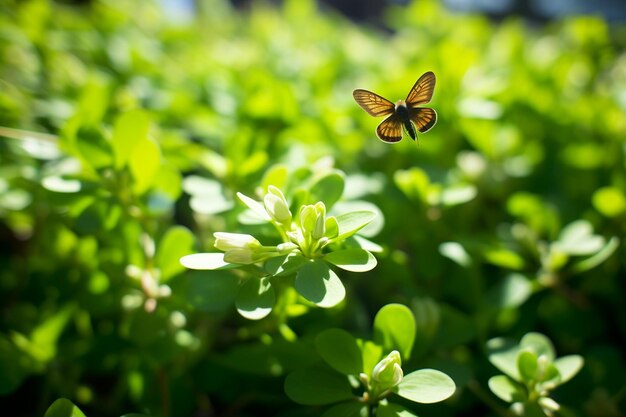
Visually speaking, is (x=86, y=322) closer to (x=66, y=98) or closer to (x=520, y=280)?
(x=66, y=98)

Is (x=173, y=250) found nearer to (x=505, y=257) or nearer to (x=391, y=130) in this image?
(x=391, y=130)

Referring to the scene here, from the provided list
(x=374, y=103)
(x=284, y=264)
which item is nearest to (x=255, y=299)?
(x=284, y=264)

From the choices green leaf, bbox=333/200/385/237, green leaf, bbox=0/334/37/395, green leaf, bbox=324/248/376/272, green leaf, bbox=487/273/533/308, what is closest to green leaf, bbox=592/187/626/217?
green leaf, bbox=487/273/533/308

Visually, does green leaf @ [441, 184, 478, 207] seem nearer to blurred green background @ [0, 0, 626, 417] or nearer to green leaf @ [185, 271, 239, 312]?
blurred green background @ [0, 0, 626, 417]

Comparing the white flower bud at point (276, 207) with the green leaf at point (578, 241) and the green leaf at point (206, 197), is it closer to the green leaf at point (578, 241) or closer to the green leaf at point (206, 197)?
the green leaf at point (206, 197)

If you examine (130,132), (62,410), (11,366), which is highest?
(130,132)

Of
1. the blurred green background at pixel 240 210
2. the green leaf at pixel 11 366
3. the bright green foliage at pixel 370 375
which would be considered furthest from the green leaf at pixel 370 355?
the green leaf at pixel 11 366
